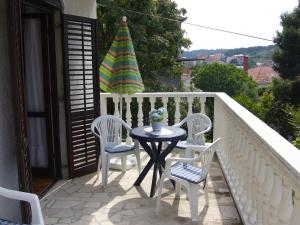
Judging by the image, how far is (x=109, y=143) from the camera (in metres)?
4.57

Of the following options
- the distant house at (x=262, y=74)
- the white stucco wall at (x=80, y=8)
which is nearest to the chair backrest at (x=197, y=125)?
the white stucco wall at (x=80, y=8)

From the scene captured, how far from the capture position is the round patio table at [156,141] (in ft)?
12.5

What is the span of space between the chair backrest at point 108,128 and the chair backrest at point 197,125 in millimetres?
907

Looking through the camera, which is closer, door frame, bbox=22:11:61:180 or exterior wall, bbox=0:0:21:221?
exterior wall, bbox=0:0:21:221

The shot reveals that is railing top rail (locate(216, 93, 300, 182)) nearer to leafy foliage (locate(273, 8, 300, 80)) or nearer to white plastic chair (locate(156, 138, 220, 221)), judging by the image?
white plastic chair (locate(156, 138, 220, 221))

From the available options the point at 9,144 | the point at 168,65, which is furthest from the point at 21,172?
the point at 168,65

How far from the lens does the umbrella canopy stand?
473 centimetres

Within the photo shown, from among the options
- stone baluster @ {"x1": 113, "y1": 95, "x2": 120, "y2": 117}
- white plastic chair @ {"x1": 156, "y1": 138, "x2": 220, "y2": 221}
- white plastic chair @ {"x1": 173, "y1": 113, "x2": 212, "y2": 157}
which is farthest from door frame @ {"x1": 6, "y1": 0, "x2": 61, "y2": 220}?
stone baluster @ {"x1": 113, "y1": 95, "x2": 120, "y2": 117}

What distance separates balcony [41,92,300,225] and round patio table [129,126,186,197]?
260 millimetres

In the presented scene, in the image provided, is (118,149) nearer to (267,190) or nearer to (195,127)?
(195,127)

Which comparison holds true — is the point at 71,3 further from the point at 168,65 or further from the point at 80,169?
the point at 168,65

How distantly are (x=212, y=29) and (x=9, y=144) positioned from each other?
14.7m

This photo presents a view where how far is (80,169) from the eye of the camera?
4566mm

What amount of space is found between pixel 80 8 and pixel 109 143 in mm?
1806
